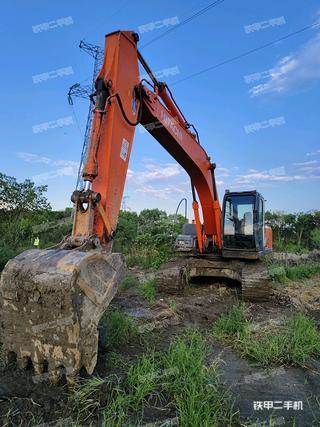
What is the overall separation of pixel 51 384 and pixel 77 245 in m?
1.06

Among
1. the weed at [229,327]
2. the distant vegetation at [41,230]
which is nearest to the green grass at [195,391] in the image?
the weed at [229,327]

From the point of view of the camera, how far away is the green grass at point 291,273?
8672 mm

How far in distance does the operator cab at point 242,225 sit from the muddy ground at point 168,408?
4.99 ft

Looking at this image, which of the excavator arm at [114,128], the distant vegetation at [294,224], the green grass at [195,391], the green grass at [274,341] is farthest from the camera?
the distant vegetation at [294,224]

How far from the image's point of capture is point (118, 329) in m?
3.60

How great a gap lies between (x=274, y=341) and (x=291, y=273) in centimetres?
653

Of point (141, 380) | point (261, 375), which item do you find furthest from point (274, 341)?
point (141, 380)

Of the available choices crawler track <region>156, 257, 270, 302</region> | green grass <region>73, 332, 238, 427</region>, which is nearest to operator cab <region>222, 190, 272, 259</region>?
crawler track <region>156, 257, 270, 302</region>

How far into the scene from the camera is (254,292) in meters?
5.80

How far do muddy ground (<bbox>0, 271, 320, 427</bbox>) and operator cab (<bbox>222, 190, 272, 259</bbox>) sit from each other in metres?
1.52

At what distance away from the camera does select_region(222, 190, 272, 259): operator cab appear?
656 cm

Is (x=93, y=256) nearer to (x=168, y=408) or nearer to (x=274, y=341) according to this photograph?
(x=168, y=408)

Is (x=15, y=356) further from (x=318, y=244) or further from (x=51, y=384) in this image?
(x=318, y=244)

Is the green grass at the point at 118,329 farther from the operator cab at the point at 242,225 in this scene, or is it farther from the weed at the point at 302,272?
the weed at the point at 302,272
